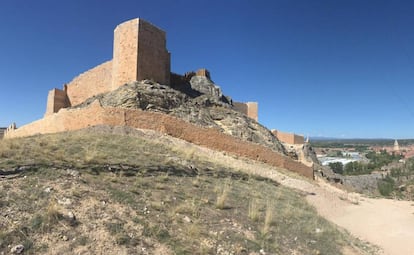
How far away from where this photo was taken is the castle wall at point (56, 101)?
2331 cm

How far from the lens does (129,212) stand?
4.70m

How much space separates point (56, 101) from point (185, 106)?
34.4 feet

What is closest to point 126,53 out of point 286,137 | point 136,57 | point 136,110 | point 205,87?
point 136,57

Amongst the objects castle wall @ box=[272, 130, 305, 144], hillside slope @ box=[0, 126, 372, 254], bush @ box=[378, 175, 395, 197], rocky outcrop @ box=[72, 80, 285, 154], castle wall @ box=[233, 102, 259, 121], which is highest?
castle wall @ box=[233, 102, 259, 121]

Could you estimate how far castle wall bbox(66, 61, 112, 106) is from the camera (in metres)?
20.3

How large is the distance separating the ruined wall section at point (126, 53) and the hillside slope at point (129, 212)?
9.91m

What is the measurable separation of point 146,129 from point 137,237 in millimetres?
10135

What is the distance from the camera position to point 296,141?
112 feet

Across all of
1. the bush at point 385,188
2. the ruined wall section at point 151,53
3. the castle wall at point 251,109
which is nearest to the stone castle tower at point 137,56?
the ruined wall section at point 151,53

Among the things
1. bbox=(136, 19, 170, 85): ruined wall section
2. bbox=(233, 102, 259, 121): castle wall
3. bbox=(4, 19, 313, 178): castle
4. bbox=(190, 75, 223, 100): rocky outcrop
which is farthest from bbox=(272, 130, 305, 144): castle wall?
bbox=(136, 19, 170, 85): ruined wall section

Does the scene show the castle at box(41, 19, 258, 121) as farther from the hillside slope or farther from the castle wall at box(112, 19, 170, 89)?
the hillside slope

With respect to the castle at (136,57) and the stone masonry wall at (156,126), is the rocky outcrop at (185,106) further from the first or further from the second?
the stone masonry wall at (156,126)

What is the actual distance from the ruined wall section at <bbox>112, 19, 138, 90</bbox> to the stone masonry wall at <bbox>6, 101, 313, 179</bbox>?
10.5 ft

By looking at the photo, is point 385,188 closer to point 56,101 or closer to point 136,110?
point 136,110
